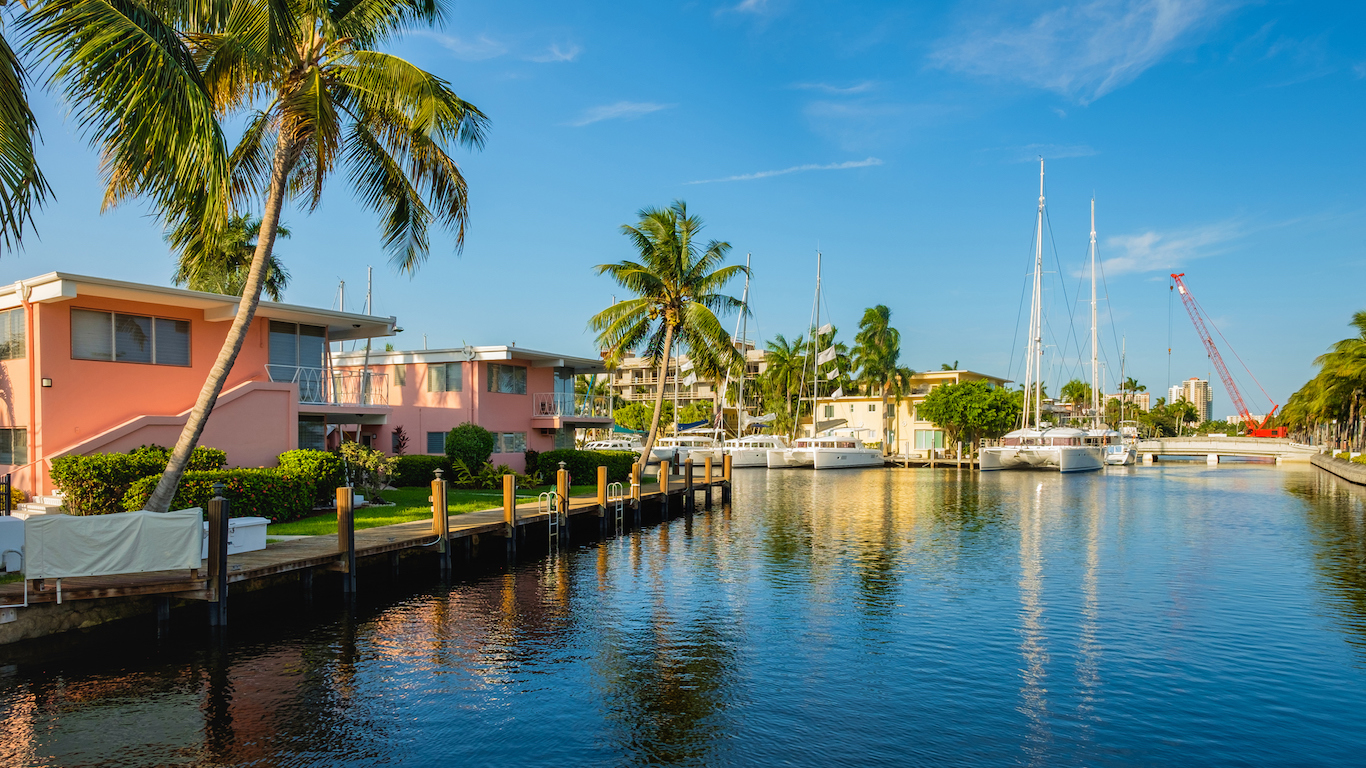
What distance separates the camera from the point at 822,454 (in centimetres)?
6669

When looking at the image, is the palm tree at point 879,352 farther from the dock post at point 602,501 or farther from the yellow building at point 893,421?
the dock post at point 602,501

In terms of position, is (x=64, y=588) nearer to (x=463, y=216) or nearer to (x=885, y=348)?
(x=463, y=216)

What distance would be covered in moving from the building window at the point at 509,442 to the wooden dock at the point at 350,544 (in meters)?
6.13

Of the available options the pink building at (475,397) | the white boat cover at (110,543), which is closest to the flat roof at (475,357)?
the pink building at (475,397)

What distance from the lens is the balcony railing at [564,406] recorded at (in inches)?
1491

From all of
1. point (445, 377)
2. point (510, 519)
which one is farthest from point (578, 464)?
point (510, 519)

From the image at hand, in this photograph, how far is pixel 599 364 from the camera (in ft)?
130

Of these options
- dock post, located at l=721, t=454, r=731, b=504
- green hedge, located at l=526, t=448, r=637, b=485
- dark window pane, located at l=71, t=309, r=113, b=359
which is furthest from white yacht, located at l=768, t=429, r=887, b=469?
dark window pane, located at l=71, t=309, r=113, b=359

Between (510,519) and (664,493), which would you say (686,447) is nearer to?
(664,493)

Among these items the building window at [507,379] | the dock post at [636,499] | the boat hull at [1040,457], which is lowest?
the boat hull at [1040,457]

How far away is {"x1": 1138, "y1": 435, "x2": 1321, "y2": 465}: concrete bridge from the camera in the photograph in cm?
8147

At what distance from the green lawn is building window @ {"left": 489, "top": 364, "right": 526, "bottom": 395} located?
15.6 ft

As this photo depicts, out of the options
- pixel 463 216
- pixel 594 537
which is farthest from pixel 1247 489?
pixel 463 216

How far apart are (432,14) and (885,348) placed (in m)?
66.6
